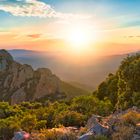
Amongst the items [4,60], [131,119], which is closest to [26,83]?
[4,60]

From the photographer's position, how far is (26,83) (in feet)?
432

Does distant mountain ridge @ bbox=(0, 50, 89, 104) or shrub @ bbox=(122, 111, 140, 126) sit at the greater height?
shrub @ bbox=(122, 111, 140, 126)

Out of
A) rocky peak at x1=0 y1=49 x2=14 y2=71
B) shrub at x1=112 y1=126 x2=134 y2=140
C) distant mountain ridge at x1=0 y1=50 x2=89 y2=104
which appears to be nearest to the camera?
shrub at x1=112 y1=126 x2=134 y2=140

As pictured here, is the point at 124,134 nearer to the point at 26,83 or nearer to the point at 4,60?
the point at 26,83

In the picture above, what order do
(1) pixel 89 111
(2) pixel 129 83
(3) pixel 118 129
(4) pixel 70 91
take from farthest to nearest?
(4) pixel 70 91 < (2) pixel 129 83 < (1) pixel 89 111 < (3) pixel 118 129

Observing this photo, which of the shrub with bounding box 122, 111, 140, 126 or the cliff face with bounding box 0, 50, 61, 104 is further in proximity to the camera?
the cliff face with bounding box 0, 50, 61, 104

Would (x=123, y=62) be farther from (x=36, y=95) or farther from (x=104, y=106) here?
(x=36, y=95)

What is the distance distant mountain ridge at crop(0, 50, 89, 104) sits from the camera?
12338 centimetres

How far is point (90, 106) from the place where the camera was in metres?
38.8

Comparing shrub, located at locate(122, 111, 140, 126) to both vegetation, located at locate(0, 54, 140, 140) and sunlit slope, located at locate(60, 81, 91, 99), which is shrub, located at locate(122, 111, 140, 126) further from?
sunlit slope, located at locate(60, 81, 91, 99)

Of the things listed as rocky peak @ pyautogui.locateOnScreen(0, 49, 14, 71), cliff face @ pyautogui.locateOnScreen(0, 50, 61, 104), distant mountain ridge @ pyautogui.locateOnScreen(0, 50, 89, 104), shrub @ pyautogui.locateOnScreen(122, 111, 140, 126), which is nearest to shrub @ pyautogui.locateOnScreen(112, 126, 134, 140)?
shrub @ pyautogui.locateOnScreen(122, 111, 140, 126)

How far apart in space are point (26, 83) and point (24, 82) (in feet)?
2.56

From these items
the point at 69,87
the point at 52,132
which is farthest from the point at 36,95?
the point at 52,132

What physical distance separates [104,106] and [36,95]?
87043 millimetres
